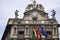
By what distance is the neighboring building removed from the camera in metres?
57.1

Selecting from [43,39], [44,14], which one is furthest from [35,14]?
[43,39]

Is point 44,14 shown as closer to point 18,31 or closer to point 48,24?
point 48,24

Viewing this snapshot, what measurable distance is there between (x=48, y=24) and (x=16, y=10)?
677cm

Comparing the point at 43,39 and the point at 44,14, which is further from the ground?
the point at 44,14

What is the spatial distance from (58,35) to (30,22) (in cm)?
595

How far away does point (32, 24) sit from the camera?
2280 inches

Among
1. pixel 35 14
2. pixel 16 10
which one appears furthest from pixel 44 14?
pixel 16 10

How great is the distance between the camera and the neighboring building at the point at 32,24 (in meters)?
57.1

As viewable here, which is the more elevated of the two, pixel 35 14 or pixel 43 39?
pixel 35 14

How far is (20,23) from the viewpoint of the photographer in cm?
5838

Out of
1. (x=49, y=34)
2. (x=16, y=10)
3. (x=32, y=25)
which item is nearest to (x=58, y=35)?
(x=49, y=34)

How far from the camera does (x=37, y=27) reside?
189 ft

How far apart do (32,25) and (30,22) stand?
75 cm

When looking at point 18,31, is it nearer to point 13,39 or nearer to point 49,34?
point 13,39
